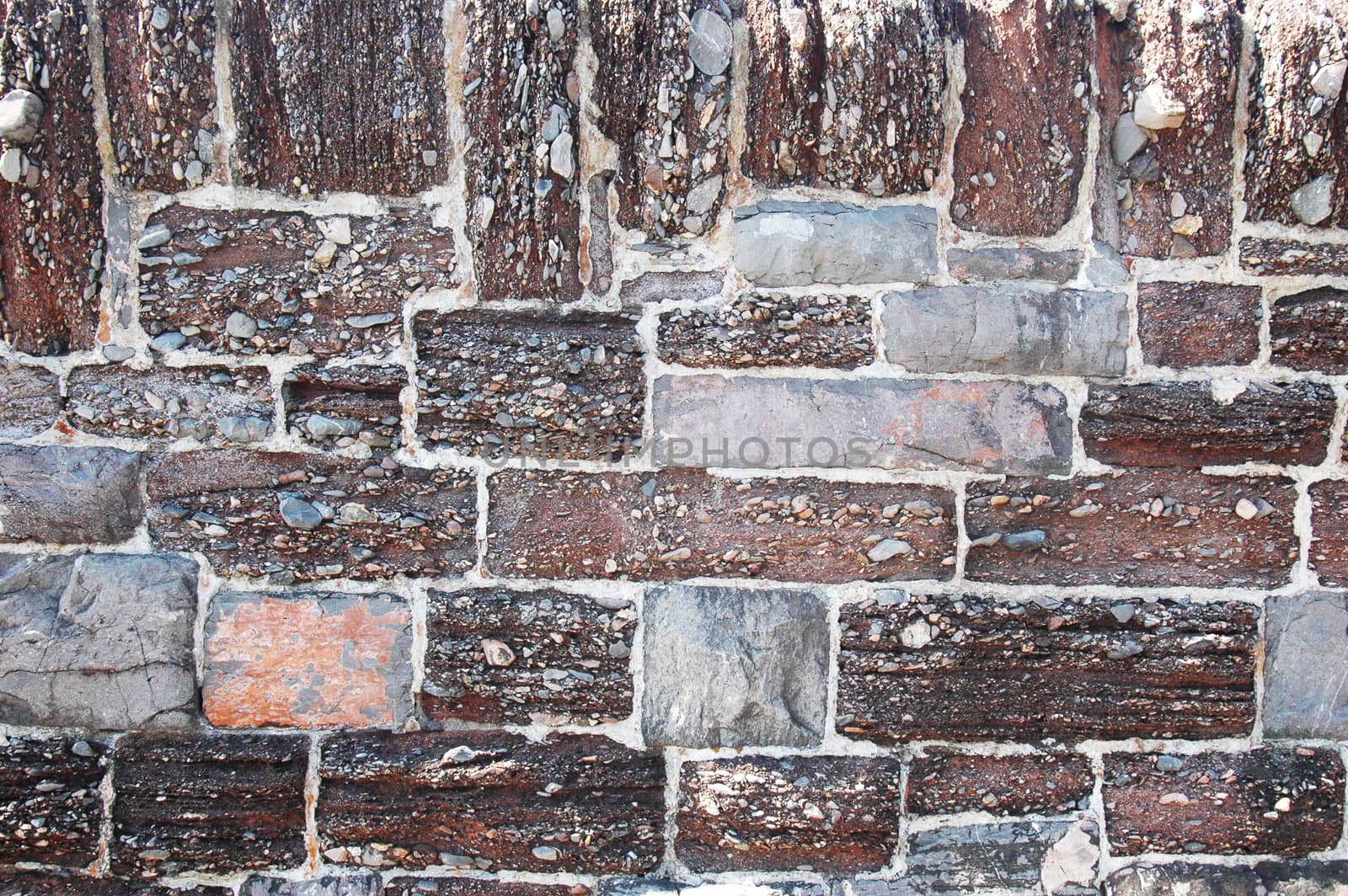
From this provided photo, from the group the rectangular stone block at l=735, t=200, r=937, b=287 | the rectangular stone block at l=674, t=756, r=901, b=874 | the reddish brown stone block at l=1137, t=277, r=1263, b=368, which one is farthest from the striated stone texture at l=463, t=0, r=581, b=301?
the reddish brown stone block at l=1137, t=277, r=1263, b=368

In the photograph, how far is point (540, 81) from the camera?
153 centimetres

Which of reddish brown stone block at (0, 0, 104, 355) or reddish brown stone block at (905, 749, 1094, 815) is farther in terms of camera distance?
reddish brown stone block at (905, 749, 1094, 815)

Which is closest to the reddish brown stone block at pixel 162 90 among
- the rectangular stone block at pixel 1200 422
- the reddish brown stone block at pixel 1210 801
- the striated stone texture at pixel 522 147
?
the striated stone texture at pixel 522 147

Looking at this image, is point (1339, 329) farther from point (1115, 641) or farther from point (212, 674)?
point (212, 674)

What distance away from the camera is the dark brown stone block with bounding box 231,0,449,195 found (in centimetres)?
153

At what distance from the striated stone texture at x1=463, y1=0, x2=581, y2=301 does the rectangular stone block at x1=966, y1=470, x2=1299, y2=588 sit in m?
0.90

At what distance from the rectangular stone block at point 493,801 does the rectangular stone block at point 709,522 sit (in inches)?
14.2

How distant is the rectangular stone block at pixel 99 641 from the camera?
1.59 m

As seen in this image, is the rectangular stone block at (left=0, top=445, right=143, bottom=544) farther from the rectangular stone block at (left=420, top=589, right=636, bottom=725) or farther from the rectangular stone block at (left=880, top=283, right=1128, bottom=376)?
the rectangular stone block at (left=880, top=283, right=1128, bottom=376)

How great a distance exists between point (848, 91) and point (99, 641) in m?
1.67

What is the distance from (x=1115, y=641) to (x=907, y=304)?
734 mm

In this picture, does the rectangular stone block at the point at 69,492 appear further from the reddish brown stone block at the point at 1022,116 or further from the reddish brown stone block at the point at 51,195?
the reddish brown stone block at the point at 1022,116

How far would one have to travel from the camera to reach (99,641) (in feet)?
5.22

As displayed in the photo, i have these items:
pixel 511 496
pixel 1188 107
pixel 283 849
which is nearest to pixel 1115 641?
pixel 1188 107
